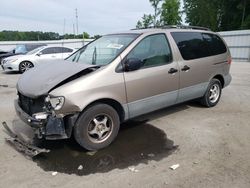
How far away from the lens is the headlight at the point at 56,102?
3574 millimetres

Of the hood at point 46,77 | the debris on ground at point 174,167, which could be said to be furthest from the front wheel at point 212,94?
the hood at point 46,77

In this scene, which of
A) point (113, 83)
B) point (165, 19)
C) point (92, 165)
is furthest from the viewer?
point (165, 19)

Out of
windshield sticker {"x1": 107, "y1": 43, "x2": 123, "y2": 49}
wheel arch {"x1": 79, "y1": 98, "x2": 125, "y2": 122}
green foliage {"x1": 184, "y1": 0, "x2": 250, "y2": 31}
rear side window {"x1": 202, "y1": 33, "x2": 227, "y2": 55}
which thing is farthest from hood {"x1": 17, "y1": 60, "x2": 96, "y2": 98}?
green foliage {"x1": 184, "y1": 0, "x2": 250, "y2": 31}

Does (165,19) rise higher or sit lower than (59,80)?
higher

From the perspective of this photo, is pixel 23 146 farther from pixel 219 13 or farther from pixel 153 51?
pixel 219 13

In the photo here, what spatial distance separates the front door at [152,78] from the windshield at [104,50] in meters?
0.24

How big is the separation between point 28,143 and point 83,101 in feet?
4.32

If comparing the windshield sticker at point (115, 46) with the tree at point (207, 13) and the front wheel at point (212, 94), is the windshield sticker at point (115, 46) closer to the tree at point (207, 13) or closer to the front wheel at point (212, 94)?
the front wheel at point (212, 94)

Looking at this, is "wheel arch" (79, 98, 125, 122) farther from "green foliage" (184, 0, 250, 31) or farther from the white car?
"green foliage" (184, 0, 250, 31)

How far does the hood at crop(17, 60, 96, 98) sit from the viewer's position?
3734mm

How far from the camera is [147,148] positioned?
161 inches

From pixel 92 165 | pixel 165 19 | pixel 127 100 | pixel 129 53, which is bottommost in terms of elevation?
pixel 92 165

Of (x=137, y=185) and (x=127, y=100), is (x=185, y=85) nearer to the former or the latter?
(x=127, y=100)

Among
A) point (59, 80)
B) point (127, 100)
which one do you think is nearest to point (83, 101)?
point (59, 80)
